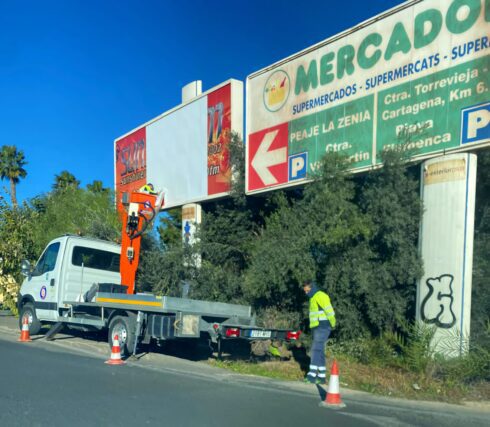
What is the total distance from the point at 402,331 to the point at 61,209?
14854 mm

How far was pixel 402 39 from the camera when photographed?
1066cm

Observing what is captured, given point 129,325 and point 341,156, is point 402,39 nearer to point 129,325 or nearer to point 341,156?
point 341,156

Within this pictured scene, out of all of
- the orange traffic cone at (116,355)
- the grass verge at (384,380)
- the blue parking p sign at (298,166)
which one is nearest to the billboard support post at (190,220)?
the blue parking p sign at (298,166)

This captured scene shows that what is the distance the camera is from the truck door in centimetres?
1287

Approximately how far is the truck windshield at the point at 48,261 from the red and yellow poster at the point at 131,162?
5897 mm

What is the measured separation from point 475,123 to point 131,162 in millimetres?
14352

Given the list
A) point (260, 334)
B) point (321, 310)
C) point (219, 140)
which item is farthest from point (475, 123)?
point (219, 140)

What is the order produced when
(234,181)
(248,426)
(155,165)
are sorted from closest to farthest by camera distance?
(248,426), (234,181), (155,165)

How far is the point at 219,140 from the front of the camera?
15.6 m

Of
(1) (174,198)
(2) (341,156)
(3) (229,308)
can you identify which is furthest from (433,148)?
(1) (174,198)

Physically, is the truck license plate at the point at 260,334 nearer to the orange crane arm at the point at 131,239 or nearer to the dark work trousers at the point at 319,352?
the dark work trousers at the point at 319,352

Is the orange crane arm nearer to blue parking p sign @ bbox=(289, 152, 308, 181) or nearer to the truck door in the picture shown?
the truck door

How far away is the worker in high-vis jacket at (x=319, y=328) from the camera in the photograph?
8.72 metres

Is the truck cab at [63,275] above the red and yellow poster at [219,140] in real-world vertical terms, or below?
below
